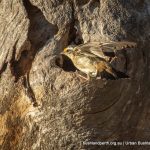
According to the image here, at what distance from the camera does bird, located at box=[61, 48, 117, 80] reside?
3545 mm

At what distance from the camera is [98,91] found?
358 centimetres

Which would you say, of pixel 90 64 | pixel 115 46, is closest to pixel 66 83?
pixel 90 64

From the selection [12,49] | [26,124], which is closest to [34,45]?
[12,49]

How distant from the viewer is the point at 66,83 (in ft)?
11.8

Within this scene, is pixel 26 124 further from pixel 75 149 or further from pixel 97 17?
pixel 97 17

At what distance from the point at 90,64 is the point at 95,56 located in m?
0.04

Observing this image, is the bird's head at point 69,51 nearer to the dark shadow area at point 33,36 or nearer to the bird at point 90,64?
the bird at point 90,64

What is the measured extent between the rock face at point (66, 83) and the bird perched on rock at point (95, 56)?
0.05 meters

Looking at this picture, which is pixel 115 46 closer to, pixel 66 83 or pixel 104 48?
pixel 104 48

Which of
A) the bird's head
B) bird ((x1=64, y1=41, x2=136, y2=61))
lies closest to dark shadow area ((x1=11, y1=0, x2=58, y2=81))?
the bird's head

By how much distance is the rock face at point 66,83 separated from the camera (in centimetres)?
362

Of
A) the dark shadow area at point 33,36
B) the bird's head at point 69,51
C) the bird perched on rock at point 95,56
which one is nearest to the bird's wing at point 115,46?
the bird perched on rock at point 95,56

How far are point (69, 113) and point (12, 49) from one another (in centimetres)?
44

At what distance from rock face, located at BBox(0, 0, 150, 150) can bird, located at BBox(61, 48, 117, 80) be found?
1.7 inches
